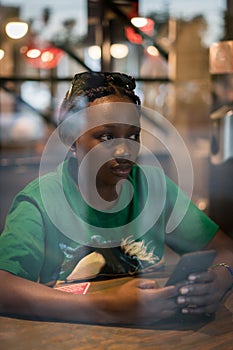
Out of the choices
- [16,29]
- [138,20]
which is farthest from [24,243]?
[16,29]

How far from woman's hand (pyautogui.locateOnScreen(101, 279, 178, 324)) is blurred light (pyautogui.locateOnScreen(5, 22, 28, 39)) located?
1.32m

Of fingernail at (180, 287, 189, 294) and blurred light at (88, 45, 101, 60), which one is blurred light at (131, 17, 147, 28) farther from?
fingernail at (180, 287, 189, 294)

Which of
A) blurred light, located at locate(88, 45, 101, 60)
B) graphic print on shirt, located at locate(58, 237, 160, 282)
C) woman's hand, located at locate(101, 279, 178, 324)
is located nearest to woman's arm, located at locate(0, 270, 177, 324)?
woman's hand, located at locate(101, 279, 178, 324)

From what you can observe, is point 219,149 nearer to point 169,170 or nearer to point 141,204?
point 169,170

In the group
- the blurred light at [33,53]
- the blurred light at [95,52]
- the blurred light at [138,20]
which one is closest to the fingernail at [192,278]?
the blurred light at [95,52]

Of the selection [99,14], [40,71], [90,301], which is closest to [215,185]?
[40,71]

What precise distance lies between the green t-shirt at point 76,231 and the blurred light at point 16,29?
1.05 m

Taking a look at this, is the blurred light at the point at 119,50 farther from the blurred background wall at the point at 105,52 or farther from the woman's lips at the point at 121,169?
the woman's lips at the point at 121,169

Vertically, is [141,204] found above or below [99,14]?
below

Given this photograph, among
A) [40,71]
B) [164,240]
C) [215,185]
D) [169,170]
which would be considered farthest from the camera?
[215,185]

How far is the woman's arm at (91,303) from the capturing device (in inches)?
34.9

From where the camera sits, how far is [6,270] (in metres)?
0.94

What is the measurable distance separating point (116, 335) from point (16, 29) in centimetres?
163

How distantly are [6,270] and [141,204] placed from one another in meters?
0.34
